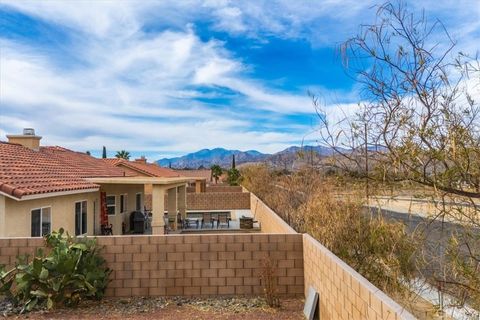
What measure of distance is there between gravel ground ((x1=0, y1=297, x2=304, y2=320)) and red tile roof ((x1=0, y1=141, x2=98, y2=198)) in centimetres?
327

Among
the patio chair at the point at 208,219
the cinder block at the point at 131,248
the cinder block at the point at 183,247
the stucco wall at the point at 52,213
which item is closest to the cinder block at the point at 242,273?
the cinder block at the point at 183,247

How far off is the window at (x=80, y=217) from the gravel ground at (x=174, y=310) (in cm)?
642

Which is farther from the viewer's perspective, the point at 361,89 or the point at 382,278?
the point at 382,278

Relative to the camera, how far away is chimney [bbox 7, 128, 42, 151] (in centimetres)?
2016

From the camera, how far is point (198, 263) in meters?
9.86

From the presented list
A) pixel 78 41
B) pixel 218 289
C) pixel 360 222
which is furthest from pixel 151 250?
pixel 78 41

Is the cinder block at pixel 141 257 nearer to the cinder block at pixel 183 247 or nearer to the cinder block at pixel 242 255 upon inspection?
the cinder block at pixel 183 247

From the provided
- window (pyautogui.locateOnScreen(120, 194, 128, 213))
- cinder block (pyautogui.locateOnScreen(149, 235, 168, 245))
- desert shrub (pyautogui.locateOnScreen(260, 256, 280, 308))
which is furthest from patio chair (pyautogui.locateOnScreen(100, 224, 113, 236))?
desert shrub (pyautogui.locateOnScreen(260, 256, 280, 308))

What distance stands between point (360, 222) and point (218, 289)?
3.57 m

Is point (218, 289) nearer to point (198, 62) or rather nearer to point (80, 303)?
point (80, 303)

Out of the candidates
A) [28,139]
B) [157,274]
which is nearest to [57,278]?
[157,274]

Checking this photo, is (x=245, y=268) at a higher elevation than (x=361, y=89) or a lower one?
lower

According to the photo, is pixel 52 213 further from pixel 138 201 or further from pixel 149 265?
pixel 138 201

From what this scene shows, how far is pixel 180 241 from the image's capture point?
986cm
